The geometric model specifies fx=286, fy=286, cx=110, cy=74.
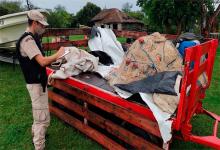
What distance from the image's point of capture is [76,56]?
14.5 ft

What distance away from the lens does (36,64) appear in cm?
353

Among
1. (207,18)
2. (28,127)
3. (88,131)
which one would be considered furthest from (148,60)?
(207,18)

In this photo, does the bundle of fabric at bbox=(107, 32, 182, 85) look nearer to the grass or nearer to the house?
the grass

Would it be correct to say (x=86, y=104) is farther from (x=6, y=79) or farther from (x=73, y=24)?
(x=73, y=24)

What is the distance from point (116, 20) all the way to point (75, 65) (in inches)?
2166

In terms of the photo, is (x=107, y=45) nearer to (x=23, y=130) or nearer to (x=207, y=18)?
(x=23, y=130)

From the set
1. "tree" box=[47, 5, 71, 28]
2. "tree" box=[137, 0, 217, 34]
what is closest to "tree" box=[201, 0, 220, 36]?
"tree" box=[137, 0, 217, 34]

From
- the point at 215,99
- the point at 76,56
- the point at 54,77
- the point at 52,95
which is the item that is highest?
the point at 76,56

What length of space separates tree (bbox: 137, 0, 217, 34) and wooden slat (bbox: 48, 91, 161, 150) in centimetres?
1569

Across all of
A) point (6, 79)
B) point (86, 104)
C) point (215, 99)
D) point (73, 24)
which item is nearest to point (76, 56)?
point (86, 104)

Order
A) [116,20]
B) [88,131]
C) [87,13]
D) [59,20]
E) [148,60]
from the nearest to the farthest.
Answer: [148,60] < [88,131] < [59,20] < [116,20] < [87,13]

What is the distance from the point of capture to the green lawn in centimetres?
409

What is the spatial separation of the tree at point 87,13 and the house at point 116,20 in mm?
2575

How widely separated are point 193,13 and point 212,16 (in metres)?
3.62
